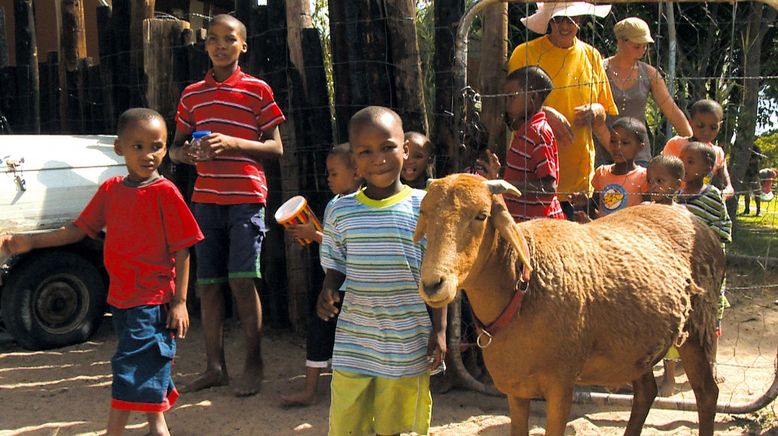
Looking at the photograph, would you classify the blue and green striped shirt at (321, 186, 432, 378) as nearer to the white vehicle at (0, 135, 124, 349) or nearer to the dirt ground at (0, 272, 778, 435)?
the dirt ground at (0, 272, 778, 435)

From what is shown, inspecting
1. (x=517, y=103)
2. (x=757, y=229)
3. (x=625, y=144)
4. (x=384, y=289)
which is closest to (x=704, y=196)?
(x=625, y=144)

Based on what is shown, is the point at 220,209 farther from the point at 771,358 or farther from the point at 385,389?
the point at 771,358

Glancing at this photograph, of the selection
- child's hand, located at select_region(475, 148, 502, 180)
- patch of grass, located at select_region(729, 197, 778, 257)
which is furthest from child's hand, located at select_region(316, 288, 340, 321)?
patch of grass, located at select_region(729, 197, 778, 257)

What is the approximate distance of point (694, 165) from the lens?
14.6 feet

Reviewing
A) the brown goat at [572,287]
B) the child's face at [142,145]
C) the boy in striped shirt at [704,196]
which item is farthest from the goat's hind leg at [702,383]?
the child's face at [142,145]

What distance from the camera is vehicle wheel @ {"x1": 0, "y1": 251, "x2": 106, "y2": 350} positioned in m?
5.84

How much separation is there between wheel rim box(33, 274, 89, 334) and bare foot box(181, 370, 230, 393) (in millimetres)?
1792

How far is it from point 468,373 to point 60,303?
366 cm

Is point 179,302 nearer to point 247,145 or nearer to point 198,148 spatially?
point 198,148

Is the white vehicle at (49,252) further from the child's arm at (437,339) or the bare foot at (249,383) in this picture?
the child's arm at (437,339)

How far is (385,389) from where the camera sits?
125 inches

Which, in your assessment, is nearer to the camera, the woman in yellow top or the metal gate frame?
the metal gate frame

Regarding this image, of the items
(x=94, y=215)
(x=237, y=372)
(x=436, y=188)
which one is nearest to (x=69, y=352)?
(x=237, y=372)

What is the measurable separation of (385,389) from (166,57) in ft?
14.8
